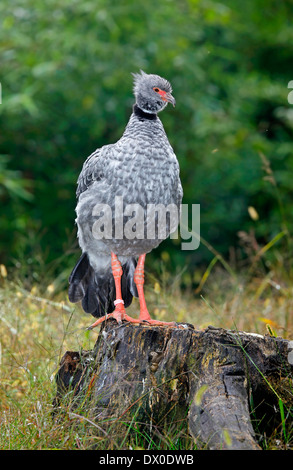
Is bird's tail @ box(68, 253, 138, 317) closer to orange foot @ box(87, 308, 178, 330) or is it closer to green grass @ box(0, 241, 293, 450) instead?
green grass @ box(0, 241, 293, 450)

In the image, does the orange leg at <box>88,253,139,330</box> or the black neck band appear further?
the black neck band

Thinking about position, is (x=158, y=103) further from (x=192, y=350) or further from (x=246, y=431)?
(x=246, y=431)

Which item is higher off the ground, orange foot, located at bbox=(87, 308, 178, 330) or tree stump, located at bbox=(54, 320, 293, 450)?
orange foot, located at bbox=(87, 308, 178, 330)

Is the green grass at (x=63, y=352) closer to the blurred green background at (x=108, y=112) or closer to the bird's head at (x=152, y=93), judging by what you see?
the bird's head at (x=152, y=93)

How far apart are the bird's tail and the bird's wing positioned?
1.63 ft

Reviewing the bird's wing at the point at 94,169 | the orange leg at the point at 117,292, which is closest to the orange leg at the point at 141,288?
the orange leg at the point at 117,292

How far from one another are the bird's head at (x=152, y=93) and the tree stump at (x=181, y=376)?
4.88ft

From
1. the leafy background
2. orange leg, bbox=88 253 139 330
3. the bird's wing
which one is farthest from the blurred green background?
orange leg, bbox=88 253 139 330

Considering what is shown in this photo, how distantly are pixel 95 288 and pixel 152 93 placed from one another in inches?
52.9

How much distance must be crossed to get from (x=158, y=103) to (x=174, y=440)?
207cm

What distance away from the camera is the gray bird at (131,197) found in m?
3.68

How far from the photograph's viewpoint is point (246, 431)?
8.34 feet

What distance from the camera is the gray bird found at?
12.1ft
